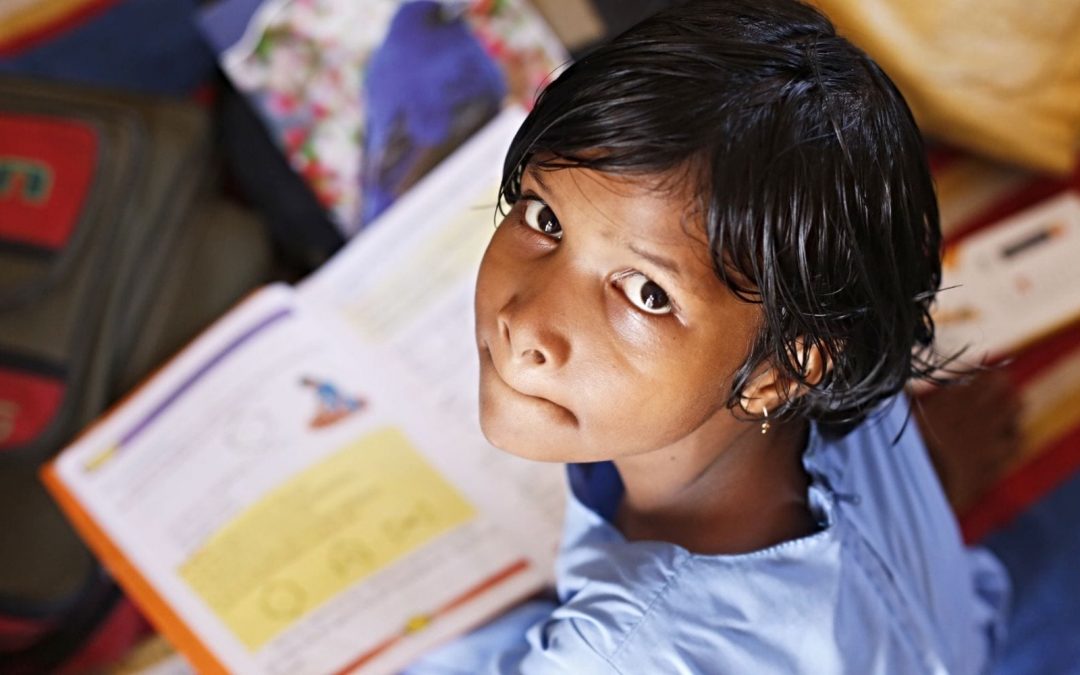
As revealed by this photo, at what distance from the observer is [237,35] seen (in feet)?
3.01

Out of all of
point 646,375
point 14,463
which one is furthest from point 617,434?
point 14,463

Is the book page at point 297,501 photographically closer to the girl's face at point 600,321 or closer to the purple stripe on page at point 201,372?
the purple stripe on page at point 201,372

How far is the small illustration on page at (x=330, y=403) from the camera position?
0.85m

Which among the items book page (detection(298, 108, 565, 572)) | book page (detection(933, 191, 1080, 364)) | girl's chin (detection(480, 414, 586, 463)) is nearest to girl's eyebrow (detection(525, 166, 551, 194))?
girl's chin (detection(480, 414, 586, 463))

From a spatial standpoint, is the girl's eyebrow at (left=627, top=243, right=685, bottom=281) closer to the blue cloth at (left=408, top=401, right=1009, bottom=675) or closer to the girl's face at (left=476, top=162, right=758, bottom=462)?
the girl's face at (left=476, top=162, right=758, bottom=462)

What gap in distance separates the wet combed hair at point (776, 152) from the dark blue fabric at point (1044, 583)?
0.46m

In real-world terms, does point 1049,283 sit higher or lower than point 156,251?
lower

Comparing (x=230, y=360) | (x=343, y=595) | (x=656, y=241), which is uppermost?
(x=656, y=241)

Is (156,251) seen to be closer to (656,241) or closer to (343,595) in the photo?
(343,595)

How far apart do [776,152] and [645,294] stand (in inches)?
3.5

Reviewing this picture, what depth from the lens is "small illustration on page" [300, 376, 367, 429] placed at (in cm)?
85

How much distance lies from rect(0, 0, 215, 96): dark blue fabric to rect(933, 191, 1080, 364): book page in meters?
0.75

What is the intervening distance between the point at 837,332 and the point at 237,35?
2.08ft

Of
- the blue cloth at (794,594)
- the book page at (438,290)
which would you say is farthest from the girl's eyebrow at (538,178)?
the book page at (438,290)
